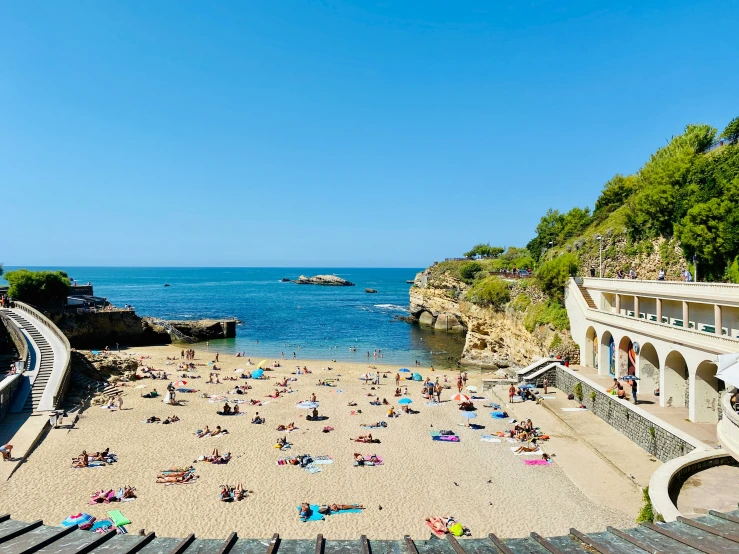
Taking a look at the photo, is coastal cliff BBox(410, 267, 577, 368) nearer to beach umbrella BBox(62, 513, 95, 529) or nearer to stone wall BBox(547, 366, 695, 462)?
stone wall BBox(547, 366, 695, 462)

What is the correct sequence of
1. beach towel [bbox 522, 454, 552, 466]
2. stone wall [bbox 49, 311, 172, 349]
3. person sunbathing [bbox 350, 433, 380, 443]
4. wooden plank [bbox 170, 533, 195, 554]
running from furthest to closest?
1. stone wall [bbox 49, 311, 172, 349]
2. person sunbathing [bbox 350, 433, 380, 443]
3. beach towel [bbox 522, 454, 552, 466]
4. wooden plank [bbox 170, 533, 195, 554]

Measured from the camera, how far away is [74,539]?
640 centimetres

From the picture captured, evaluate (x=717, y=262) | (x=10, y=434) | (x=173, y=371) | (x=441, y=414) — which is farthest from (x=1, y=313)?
(x=717, y=262)

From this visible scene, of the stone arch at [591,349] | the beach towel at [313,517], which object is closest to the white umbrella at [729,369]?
the beach towel at [313,517]

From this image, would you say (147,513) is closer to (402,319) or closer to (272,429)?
(272,429)

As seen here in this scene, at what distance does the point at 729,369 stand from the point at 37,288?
56216mm

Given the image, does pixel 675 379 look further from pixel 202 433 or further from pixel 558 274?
pixel 202 433

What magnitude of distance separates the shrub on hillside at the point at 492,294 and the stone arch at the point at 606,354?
17548 millimetres

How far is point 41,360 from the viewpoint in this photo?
30.2 meters

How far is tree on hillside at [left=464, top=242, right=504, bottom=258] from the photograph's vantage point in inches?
3743

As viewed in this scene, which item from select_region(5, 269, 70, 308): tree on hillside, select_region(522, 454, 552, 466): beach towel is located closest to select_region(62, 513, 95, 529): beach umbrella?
select_region(522, 454, 552, 466): beach towel

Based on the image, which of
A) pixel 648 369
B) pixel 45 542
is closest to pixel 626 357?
pixel 648 369

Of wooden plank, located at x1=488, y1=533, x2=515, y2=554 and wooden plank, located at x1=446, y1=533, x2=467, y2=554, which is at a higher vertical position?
wooden plank, located at x1=446, y1=533, x2=467, y2=554

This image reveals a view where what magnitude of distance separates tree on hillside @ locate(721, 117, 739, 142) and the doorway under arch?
22031mm
